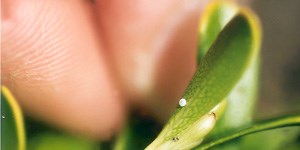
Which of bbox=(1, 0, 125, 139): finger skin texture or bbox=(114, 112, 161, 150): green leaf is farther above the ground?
bbox=(1, 0, 125, 139): finger skin texture

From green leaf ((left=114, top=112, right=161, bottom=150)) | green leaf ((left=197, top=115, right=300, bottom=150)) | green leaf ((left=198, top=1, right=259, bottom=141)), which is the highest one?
green leaf ((left=198, top=1, right=259, bottom=141))

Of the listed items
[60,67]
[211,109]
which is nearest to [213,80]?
[211,109]

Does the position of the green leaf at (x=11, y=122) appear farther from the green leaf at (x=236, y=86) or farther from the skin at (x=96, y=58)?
the green leaf at (x=236, y=86)

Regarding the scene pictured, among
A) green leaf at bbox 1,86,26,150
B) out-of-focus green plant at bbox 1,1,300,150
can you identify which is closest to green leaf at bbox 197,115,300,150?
out-of-focus green plant at bbox 1,1,300,150

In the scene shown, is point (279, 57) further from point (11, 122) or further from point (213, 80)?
point (11, 122)

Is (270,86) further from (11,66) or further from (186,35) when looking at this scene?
(11,66)

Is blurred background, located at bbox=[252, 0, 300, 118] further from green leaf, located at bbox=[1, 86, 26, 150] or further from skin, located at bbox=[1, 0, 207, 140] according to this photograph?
green leaf, located at bbox=[1, 86, 26, 150]

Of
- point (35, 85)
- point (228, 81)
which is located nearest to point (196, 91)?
point (228, 81)
